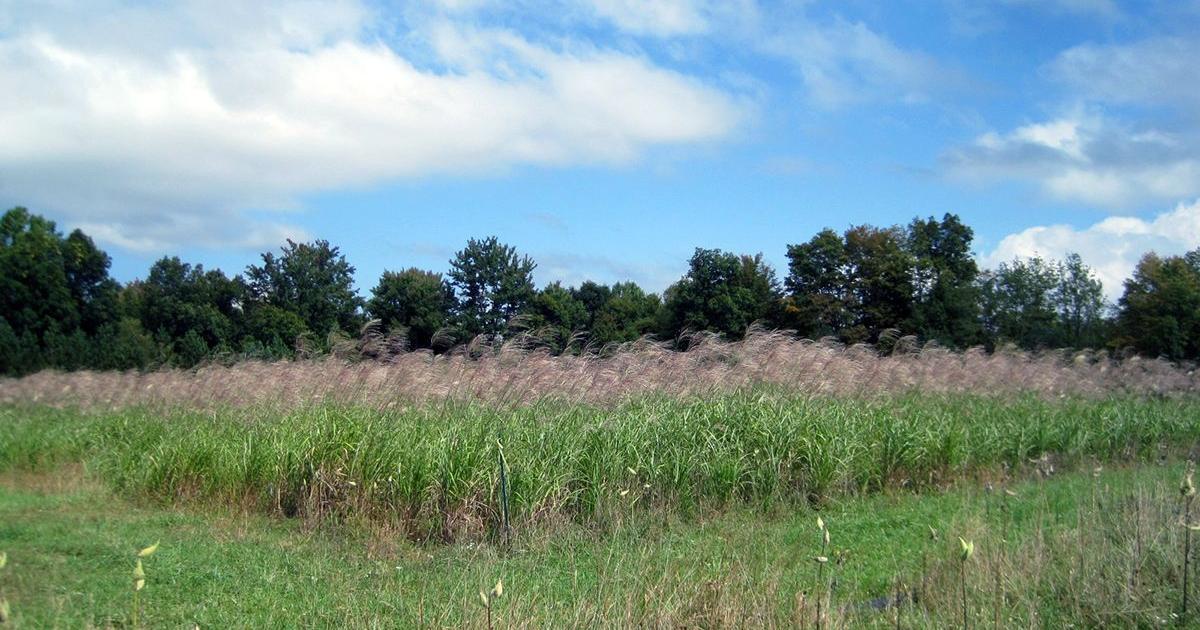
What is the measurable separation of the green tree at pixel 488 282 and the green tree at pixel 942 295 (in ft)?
42.9

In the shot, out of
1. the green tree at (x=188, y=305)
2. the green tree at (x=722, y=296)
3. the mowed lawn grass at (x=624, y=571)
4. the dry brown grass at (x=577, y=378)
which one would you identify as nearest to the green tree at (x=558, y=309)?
the green tree at (x=722, y=296)

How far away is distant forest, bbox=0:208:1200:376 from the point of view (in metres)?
25.4

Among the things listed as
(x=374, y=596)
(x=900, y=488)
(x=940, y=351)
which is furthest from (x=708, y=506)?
(x=940, y=351)

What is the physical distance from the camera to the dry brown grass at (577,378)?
11727mm

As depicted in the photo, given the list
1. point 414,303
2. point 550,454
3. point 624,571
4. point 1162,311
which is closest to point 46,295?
point 414,303

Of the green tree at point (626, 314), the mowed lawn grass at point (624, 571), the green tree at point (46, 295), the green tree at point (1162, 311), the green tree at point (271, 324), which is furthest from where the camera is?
the green tree at point (626, 314)

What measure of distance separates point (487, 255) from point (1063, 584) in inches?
941

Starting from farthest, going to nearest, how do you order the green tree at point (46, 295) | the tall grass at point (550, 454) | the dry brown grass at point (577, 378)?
the green tree at point (46, 295) → the dry brown grass at point (577, 378) → the tall grass at point (550, 454)

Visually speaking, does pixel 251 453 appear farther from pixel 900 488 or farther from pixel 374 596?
pixel 900 488

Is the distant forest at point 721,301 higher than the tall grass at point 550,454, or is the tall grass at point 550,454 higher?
the distant forest at point 721,301

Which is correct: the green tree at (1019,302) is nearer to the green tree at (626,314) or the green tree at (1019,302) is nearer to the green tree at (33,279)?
the green tree at (626,314)

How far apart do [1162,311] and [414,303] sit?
22.3 metres

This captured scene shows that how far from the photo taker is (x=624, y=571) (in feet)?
18.1

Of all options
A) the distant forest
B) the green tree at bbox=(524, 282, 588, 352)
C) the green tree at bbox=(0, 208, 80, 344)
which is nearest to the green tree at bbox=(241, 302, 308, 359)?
the distant forest
